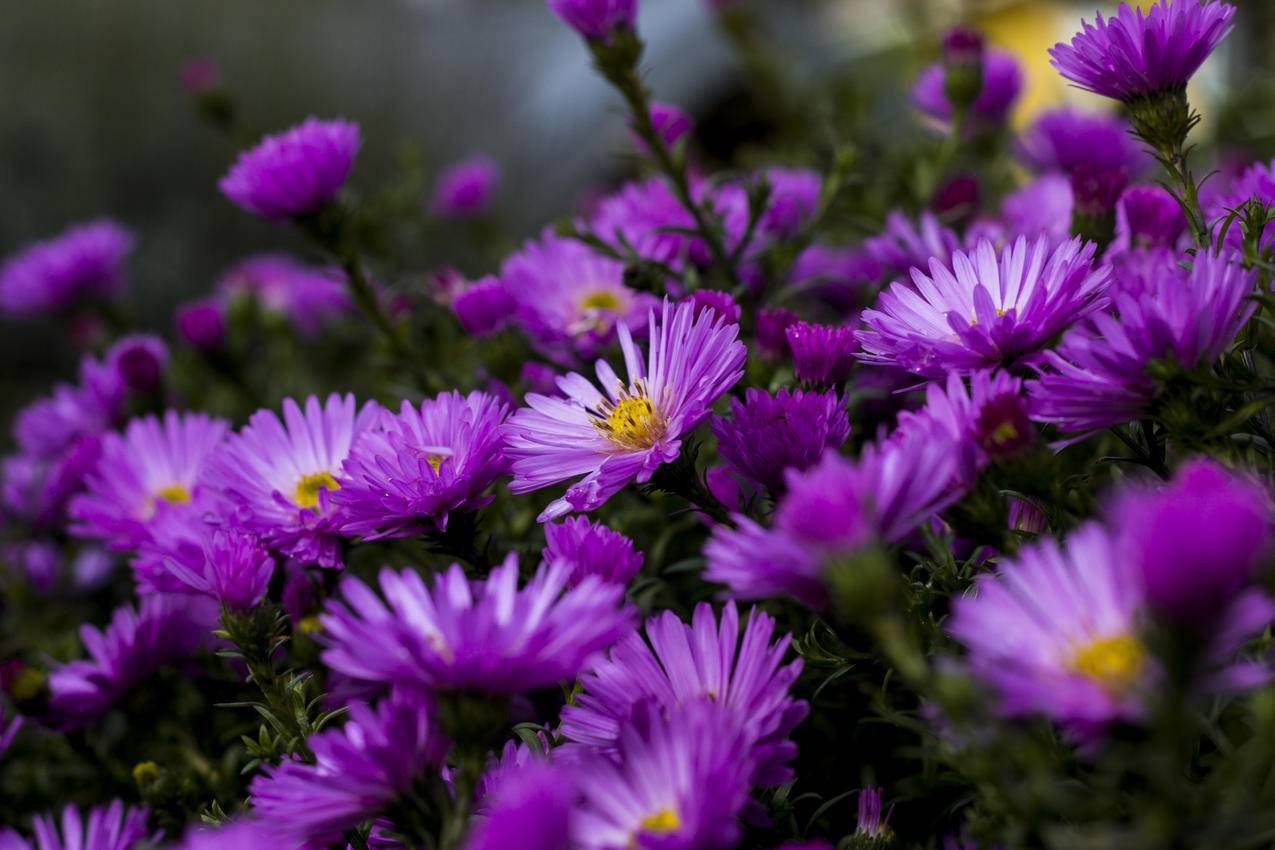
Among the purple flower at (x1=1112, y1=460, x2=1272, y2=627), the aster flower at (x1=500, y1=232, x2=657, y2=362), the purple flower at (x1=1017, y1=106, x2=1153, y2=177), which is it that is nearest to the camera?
the purple flower at (x1=1112, y1=460, x2=1272, y2=627)

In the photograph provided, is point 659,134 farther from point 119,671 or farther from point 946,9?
point 946,9

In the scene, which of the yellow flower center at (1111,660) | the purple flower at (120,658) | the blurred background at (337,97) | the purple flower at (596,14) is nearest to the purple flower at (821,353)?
the yellow flower center at (1111,660)

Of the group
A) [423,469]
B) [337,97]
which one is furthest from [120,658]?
[337,97]

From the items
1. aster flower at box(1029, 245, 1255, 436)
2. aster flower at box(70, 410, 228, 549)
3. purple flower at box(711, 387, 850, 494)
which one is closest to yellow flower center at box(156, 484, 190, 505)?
aster flower at box(70, 410, 228, 549)

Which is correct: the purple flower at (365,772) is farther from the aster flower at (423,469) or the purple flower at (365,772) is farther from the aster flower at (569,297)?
the aster flower at (569,297)

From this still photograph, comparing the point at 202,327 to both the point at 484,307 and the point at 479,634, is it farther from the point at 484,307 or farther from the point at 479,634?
the point at 479,634

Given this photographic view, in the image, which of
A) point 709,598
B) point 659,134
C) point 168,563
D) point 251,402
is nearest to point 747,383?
point 709,598

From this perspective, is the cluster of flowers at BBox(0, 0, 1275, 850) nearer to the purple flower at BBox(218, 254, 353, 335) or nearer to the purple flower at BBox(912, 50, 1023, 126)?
the purple flower at BBox(912, 50, 1023, 126)
